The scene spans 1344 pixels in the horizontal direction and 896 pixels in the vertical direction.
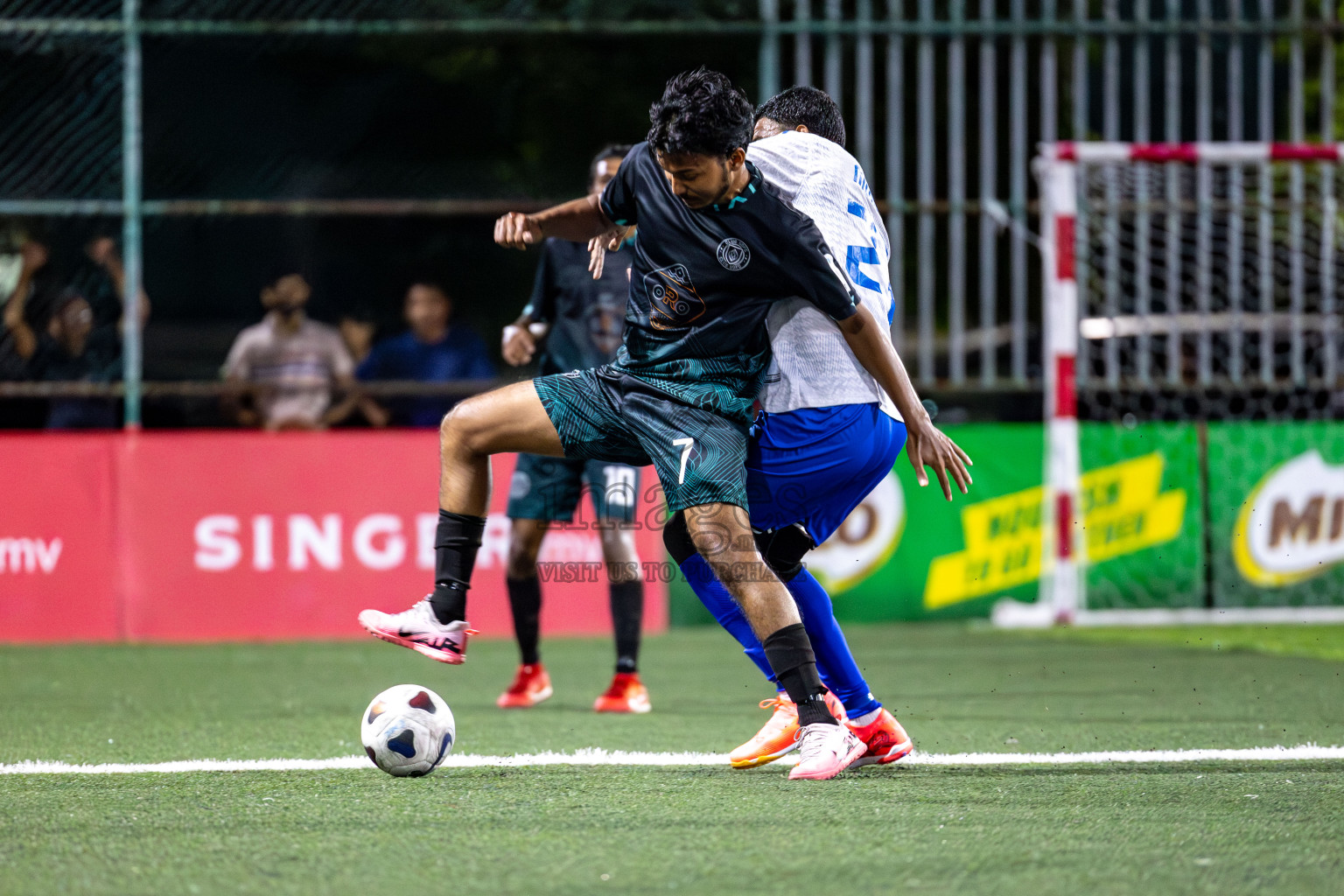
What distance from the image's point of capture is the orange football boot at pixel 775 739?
13.9ft

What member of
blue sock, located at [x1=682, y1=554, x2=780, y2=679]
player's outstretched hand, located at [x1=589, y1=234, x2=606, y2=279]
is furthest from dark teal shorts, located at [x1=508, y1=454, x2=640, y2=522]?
player's outstretched hand, located at [x1=589, y1=234, x2=606, y2=279]

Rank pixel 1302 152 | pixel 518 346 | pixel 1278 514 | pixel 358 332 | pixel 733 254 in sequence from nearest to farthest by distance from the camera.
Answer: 1. pixel 733 254
2. pixel 518 346
3. pixel 1302 152
4. pixel 1278 514
5. pixel 358 332

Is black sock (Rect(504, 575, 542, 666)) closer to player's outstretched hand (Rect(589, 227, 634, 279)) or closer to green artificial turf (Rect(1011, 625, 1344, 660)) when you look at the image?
player's outstretched hand (Rect(589, 227, 634, 279))

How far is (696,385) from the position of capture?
409 cm

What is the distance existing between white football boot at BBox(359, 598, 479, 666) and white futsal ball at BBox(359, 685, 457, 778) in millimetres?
146

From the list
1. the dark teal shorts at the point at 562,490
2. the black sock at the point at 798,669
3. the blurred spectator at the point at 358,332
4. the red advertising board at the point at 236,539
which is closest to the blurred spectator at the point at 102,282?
the red advertising board at the point at 236,539

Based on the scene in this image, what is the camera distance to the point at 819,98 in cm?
457

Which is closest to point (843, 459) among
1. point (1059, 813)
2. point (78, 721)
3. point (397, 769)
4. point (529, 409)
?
point (529, 409)

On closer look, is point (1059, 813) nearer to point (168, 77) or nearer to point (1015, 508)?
point (1015, 508)

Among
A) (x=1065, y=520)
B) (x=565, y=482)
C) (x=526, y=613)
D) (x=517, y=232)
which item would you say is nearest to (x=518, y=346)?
(x=565, y=482)

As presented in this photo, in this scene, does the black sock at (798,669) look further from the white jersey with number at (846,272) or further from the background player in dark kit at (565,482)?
the background player in dark kit at (565,482)

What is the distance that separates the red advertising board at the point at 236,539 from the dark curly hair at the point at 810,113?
438cm

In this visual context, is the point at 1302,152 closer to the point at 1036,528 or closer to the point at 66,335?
the point at 1036,528

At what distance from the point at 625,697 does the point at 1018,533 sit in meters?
4.38
